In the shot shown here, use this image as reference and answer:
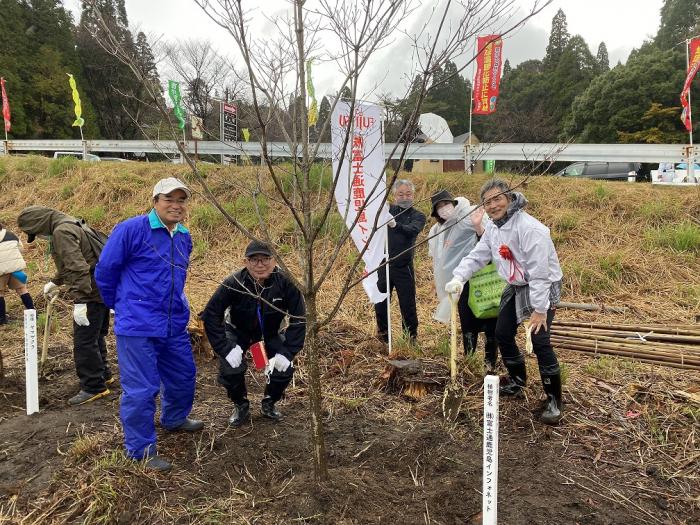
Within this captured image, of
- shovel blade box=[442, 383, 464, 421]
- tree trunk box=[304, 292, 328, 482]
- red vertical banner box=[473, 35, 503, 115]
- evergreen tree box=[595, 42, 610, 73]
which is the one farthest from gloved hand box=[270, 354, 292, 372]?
evergreen tree box=[595, 42, 610, 73]

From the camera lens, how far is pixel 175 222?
9.73 ft

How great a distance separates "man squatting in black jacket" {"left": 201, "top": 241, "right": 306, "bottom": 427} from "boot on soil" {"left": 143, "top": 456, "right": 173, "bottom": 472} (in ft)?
2.05

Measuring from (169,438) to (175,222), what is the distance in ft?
4.69

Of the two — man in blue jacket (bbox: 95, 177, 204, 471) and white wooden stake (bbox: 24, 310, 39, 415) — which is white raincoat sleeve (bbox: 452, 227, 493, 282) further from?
white wooden stake (bbox: 24, 310, 39, 415)

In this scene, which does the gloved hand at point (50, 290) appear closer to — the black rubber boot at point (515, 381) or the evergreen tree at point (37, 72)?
the black rubber boot at point (515, 381)

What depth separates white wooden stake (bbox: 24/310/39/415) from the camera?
329 cm

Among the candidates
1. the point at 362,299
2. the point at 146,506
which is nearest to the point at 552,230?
the point at 362,299

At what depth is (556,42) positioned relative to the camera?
3059 cm

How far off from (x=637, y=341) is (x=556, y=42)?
31837 mm

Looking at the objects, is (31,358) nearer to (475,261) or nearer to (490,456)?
(490,456)

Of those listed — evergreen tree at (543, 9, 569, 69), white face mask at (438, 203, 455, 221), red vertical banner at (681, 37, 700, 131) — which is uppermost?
evergreen tree at (543, 9, 569, 69)

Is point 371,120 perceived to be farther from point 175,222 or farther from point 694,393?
point 694,393

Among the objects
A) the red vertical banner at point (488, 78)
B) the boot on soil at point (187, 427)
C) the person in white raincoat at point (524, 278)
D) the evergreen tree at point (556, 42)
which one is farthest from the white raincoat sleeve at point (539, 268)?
the evergreen tree at point (556, 42)

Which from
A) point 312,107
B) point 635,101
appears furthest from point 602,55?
point 312,107
